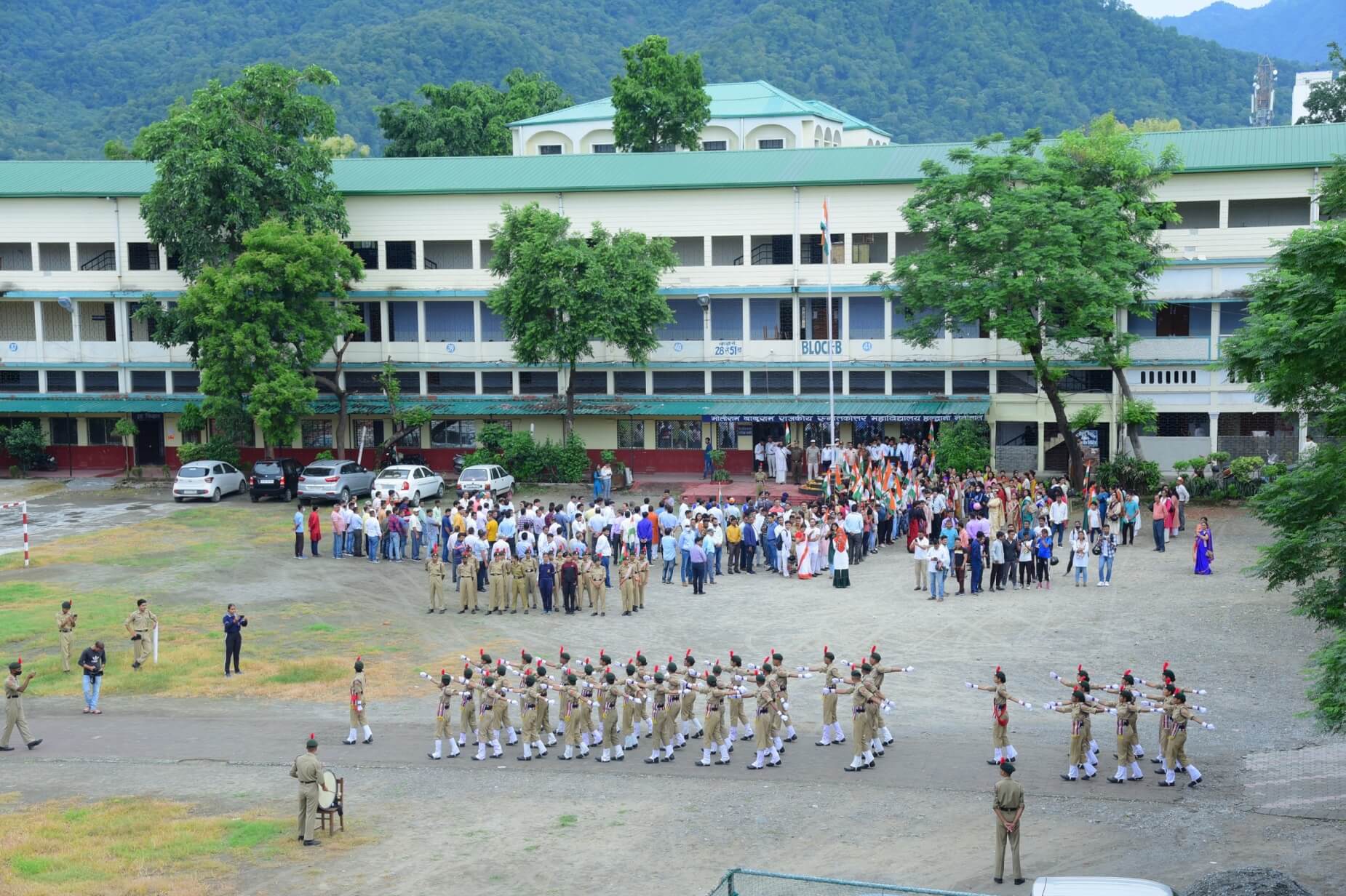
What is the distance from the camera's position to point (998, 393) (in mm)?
46531

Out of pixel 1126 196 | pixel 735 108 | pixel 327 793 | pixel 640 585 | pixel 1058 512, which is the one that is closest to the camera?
pixel 327 793

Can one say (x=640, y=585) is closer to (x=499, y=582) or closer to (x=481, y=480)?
(x=499, y=582)

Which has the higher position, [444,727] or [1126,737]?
[1126,737]

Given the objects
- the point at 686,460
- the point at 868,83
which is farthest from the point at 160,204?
the point at 868,83

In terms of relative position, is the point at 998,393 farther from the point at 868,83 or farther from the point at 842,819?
the point at 868,83

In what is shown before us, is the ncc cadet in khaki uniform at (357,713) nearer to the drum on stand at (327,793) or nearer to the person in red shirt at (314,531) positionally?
the drum on stand at (327,793)

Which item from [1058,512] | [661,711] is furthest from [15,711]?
[1058,512]

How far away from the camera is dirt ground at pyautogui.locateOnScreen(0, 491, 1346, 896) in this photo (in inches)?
661

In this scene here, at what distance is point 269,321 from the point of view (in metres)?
45.6

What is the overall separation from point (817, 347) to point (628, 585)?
20.5 m

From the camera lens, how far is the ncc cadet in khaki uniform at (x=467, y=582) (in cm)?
3017

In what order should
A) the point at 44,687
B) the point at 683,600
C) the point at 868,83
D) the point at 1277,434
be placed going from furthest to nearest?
1. the point at 868,83
2. the point at 1277,434
3. the point at 683,600
4. the point at 44,687

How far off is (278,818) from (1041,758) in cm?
1022

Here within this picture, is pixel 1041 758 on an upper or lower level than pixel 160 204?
lower
